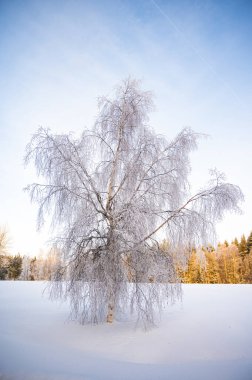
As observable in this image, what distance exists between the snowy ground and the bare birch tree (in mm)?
635

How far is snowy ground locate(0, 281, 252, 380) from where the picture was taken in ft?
14.4

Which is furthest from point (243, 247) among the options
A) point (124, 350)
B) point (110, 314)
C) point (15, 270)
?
point (124, 350)

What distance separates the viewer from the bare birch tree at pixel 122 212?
6.34m

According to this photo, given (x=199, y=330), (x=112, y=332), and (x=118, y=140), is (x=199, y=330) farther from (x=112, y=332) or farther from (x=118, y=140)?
(x=118, y=140)

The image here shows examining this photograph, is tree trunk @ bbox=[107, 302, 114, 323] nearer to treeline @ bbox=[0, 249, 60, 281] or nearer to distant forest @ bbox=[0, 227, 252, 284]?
distant forest @ bbox=[0, 227, 252, 284]

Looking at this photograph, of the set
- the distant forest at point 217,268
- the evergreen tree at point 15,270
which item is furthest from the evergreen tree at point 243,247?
the evergreen tree at point 15,270

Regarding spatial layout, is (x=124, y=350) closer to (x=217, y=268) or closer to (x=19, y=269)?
(x=217, y=268)

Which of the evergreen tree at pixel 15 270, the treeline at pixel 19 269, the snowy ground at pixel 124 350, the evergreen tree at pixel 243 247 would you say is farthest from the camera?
the evergreen tree at pixel 15 270

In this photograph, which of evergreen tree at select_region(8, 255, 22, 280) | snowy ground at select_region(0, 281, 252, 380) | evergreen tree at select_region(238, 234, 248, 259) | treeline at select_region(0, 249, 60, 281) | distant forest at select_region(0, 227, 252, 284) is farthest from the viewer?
evergreen tree at select_region(8, 255, 22, 280)

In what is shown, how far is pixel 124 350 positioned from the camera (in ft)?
18.3

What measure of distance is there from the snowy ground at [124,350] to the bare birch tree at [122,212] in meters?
0.63

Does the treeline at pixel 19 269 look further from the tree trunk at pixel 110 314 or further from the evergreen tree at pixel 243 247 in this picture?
the evergreen tree at pixel 243 247

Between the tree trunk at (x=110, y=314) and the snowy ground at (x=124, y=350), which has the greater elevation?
the tree trunk at (x=110, y=314)

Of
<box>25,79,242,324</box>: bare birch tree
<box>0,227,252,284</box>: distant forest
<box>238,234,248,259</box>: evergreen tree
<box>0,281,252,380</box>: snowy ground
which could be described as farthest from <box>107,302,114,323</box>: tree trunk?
<box>238,234,248,259</box>: evergreen tree
